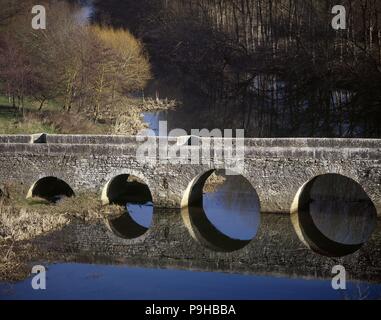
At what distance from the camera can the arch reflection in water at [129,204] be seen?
75.3 ft

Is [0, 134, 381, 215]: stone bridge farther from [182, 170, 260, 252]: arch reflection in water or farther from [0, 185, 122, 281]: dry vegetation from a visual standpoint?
[0, 185, 122, 281]: dry vegetation

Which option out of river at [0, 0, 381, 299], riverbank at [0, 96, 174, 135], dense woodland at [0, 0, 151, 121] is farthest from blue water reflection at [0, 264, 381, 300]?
dense woodland at [0, 0, 151, 121]

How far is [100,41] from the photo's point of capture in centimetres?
3922

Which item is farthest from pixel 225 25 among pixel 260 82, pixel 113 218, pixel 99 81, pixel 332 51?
pixel 113 218

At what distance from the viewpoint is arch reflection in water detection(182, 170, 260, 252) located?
2204cm

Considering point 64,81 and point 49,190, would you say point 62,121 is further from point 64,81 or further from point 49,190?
point 49,190

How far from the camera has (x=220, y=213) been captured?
24.2 metres

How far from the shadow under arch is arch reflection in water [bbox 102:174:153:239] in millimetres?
1728

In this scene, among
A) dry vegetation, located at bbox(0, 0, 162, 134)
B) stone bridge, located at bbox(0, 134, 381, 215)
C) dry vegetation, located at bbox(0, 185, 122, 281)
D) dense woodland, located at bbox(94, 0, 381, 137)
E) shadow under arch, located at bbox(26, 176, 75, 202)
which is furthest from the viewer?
dense woodland, located at bbox(94, 0, 381, 137)

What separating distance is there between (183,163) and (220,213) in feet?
8.07

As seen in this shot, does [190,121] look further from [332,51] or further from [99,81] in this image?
[332,51]

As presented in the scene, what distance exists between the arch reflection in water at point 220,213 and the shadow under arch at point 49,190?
493 cm

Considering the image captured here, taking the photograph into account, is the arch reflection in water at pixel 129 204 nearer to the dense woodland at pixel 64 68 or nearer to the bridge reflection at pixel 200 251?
the bridge reflection at pixel 200 251

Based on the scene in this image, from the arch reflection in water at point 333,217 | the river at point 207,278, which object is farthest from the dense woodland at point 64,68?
the arch reflection in water at point 333,217
